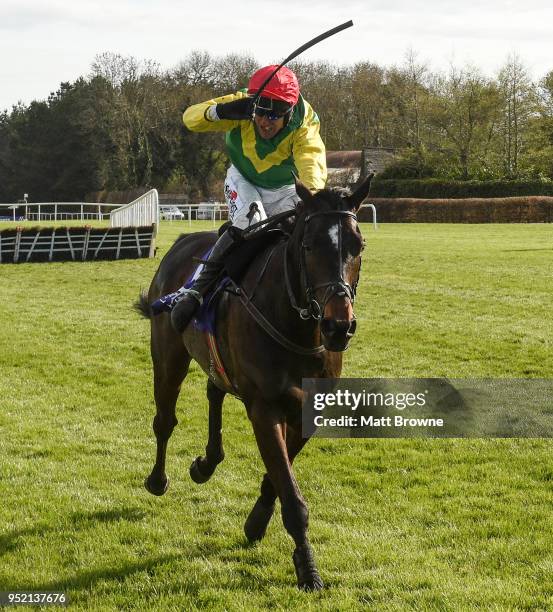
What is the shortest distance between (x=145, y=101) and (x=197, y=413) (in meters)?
58.1

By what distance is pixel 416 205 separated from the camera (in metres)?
46.3

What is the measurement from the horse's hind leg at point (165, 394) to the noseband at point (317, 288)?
1648mm

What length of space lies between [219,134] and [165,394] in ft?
201

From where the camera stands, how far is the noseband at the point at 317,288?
3.66 metres

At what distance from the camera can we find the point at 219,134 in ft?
213

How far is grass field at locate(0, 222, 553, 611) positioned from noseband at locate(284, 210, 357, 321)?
1358 millimetres

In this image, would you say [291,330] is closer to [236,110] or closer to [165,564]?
[165,564]

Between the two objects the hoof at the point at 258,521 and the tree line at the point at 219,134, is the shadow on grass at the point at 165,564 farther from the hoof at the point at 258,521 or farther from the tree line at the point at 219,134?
the tree line at the point at 219,134

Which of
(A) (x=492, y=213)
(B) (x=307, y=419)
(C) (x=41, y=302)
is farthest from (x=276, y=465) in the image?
(A) (x=492, y=213)

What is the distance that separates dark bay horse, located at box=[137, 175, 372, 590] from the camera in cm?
375

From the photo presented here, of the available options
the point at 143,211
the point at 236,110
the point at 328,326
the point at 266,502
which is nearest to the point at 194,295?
the point at 236,110

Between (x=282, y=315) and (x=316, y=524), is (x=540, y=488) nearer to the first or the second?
(x=316, y=524)

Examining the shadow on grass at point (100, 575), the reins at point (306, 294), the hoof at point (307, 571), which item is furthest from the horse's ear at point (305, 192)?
the shadow on grass at point (100, 575)

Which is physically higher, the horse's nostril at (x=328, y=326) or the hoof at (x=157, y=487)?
the horse's nostril at (x=328, y=326)
